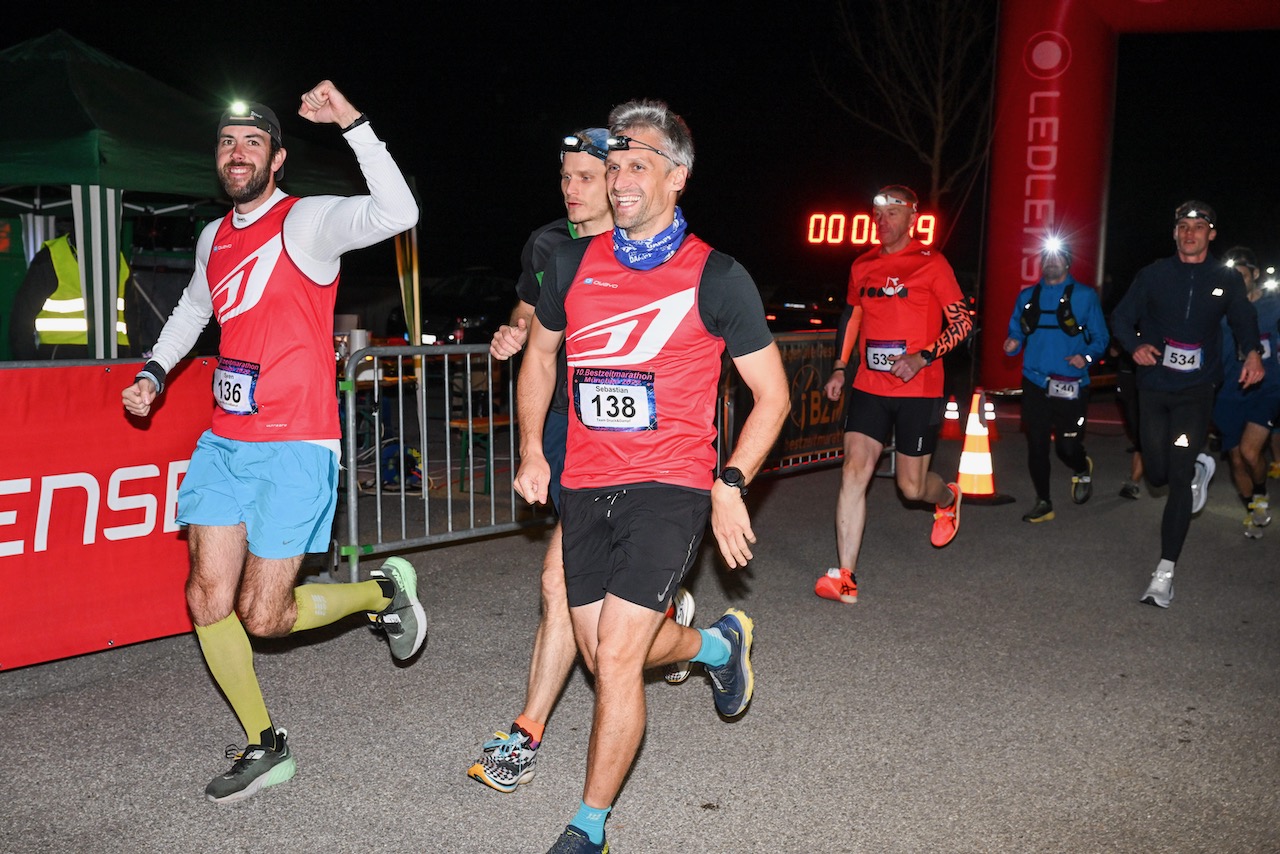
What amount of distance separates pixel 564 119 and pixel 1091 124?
28638mm

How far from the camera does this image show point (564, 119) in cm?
4109

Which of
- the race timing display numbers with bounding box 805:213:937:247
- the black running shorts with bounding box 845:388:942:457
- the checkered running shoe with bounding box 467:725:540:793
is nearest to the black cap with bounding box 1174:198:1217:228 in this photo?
the black running shorts with bounding box 845:388:942:457

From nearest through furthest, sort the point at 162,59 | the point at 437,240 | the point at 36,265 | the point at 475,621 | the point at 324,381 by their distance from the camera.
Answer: the point at 324,381
the point at 475,621
the point at 36,265
the point at 162,59
the point at 437,240

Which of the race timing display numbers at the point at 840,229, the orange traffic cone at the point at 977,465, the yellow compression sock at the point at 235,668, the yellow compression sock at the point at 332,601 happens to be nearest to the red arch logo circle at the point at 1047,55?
the race timing display numbers at the point at 840,229

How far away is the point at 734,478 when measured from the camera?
3.39 meters

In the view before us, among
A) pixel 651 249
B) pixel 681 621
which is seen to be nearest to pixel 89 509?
pixel 681 621

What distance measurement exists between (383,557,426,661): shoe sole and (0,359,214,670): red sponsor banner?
3.89ft

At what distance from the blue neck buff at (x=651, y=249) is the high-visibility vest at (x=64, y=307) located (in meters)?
6.71

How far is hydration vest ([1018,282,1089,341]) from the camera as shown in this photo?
28.3 feet

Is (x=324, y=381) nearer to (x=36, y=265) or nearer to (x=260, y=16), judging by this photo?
(x=36, y=265)

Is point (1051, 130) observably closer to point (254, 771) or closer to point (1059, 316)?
point (1059, 316)

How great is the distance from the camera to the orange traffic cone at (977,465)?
30.5ft

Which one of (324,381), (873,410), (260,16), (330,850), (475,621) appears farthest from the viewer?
(260,16)

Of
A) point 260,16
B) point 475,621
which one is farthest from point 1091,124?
point 260,16
